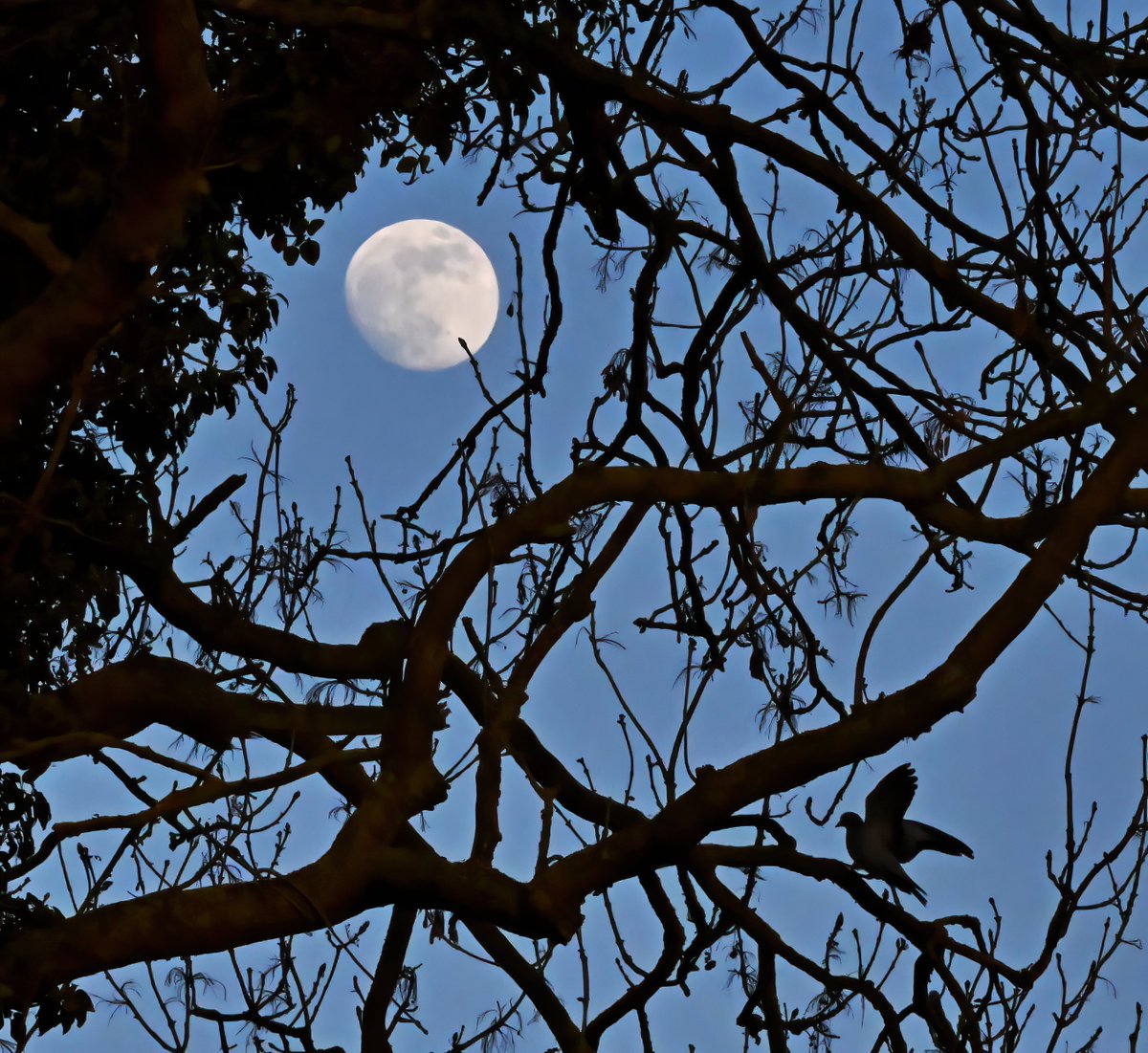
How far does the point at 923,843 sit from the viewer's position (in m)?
2.57

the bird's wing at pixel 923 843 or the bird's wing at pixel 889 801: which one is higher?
the bird's wing at pixel 889 801

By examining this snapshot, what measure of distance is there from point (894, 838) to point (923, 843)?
0.19 feet

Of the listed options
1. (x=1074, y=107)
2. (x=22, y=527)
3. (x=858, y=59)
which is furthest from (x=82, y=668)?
(x=1074, y=107)

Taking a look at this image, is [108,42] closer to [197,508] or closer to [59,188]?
[59,188]

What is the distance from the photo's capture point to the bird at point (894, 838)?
2.55 meters

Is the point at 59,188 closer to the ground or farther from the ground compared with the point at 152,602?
farther from the ground

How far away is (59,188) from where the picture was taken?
3.28 meters

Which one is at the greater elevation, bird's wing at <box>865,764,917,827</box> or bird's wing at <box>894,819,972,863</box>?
bird's wing at <box>865,764,917,827</box>

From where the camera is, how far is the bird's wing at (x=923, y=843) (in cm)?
255

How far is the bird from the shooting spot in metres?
2.55

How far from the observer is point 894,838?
2.57m

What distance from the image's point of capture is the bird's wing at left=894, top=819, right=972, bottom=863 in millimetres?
2555

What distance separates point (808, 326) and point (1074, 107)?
911mm

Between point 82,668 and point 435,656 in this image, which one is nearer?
point 435,656
